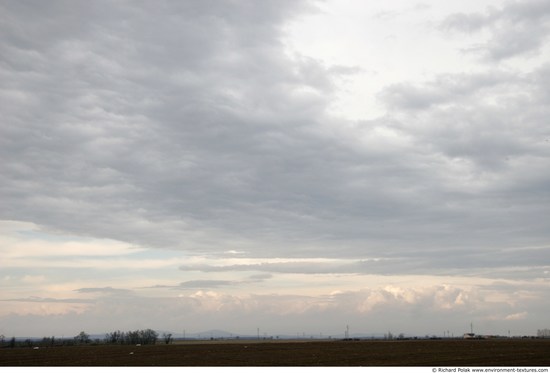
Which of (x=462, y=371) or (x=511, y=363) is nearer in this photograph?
(x=462, y=371)

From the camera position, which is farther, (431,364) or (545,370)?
(431,364)

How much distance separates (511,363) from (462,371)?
19531 millimetres

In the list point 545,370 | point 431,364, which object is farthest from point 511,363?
point 545,370

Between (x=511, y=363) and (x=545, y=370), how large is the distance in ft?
56.2

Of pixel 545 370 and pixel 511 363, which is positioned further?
pixel 511 363

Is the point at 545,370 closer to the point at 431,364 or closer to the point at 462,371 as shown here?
the point at 462,371

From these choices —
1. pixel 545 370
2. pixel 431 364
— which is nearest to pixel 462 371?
pixel 545 370

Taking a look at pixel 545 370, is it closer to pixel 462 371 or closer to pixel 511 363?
pixel 462 371

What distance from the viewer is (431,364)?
73.5m

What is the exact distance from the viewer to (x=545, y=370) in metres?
56.8

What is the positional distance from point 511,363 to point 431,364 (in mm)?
10264

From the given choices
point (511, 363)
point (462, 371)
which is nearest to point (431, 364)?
point (511, 363)

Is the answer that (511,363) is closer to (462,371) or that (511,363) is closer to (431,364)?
(431,364)

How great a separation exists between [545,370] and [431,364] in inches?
733
